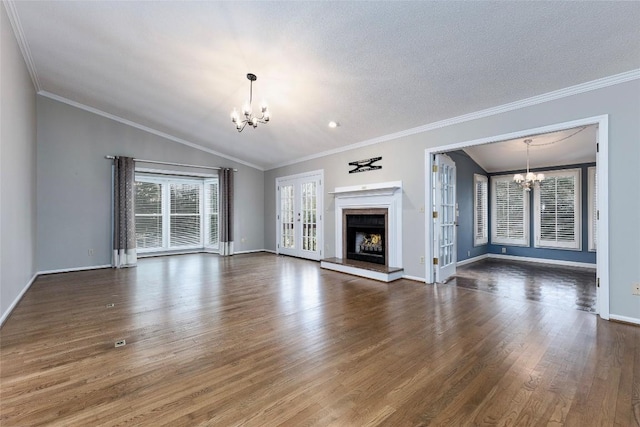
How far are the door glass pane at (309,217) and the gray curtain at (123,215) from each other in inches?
151

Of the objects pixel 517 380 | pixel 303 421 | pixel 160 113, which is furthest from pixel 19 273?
pixel 517 380

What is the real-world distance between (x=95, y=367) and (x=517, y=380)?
3.03m

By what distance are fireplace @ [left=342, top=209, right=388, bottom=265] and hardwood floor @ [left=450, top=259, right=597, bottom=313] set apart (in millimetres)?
1412

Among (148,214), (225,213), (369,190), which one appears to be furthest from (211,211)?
(369,190)

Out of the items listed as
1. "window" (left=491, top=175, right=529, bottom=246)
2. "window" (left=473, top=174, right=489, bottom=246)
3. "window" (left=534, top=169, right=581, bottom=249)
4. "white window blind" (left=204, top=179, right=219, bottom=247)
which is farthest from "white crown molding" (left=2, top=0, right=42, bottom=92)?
"window" (left=534, top=169, right=581, bottom=249)

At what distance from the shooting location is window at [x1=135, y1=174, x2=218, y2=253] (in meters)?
7.89

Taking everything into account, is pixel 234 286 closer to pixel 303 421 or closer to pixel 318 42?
pixel 303 421

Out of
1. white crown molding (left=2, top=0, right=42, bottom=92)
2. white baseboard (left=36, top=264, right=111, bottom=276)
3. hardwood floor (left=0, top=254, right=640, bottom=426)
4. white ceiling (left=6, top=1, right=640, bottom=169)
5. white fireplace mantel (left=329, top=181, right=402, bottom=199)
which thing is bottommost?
A: hardwood floor (left=0, top=254, right=640, bottom=426)

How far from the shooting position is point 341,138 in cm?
575

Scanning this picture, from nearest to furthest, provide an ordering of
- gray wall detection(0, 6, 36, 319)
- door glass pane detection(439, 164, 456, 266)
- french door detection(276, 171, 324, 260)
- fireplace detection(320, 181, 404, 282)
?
gray wall detection(0, 6, 36, 319) < door glass pane detection(439, 164, 456, 266) < fireplace detection(320, 181, 404, 282) < french door detection(276, 171, 324, 260)

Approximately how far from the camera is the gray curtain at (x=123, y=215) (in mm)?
6133

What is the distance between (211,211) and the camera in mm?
8719

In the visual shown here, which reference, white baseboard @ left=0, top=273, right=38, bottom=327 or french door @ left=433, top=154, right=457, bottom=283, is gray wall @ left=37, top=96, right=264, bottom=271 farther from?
french door @ left=433, top=154, right=457, bottom=283

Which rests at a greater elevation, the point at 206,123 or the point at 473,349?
the point at 206,123
